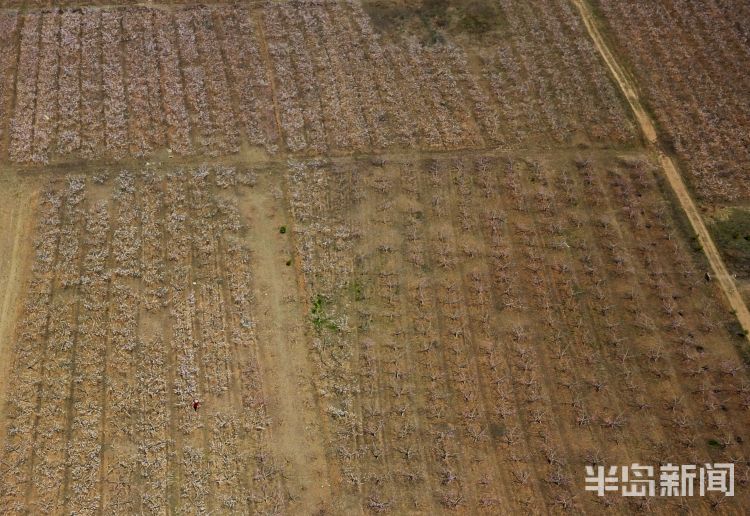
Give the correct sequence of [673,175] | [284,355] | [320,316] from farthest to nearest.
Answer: [673,175]
[320,316]
[284,355]

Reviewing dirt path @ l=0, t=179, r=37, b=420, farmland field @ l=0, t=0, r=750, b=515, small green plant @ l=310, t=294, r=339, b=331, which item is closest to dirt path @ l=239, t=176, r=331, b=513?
farmland field @ l=0, t=0, r=750, b=515

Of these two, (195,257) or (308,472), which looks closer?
(308,472)

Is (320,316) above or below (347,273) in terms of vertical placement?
below

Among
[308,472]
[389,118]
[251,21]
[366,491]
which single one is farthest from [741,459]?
[251,21]

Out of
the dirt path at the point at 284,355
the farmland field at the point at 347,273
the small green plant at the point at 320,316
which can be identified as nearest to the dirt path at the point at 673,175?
the farmland field at the point at 347,273

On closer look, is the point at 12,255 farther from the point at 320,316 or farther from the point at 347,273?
the point at 347,273

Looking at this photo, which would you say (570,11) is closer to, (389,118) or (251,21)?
(389,118)

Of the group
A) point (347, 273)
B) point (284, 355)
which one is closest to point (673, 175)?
point (347, 273)
